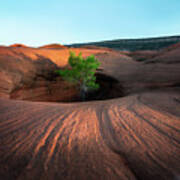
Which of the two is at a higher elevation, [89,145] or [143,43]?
[143,43]

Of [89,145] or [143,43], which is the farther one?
[143,43]

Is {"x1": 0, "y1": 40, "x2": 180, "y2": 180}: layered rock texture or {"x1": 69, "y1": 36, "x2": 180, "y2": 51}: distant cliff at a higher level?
{"x1": 69, "y1": 36, "x2": 180, "y2": 51}: distant cliff

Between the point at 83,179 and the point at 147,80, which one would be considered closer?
the point at 83,179

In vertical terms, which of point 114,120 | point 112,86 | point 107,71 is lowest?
point 112,86

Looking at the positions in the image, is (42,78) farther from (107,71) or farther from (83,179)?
(83,179)

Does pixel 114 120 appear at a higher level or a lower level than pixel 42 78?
higher

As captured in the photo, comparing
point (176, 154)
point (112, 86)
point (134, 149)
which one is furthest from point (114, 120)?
point (112, 86)

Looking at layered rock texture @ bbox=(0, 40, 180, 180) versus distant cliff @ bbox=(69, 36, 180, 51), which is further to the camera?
distant cliff @ bbox=(69, 36, 180, 51)

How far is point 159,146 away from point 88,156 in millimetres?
779

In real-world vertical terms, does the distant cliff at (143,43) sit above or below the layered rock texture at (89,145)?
above

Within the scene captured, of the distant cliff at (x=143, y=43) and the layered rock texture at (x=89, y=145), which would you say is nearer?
the layered rock texture at (x=89, y=145)

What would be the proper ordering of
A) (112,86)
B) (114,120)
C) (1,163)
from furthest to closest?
(112,86) → (114,120) → (1,163)

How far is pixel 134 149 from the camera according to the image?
4.13 ft

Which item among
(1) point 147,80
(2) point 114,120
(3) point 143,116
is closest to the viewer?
(2) point 114,120
